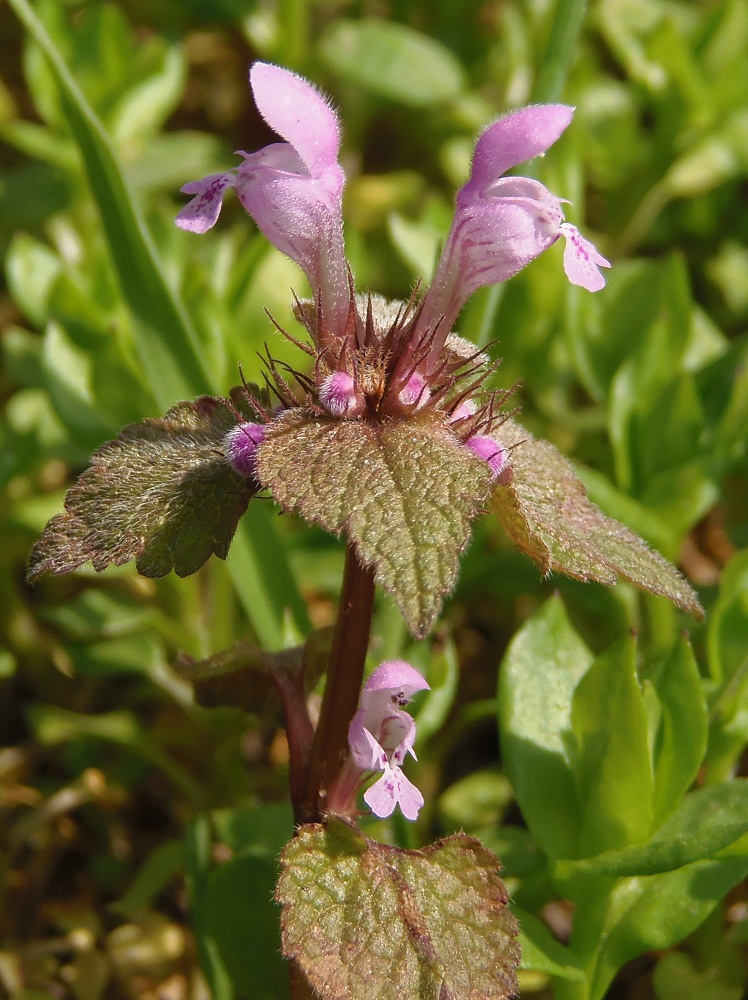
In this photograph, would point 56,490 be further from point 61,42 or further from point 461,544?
point 461,544

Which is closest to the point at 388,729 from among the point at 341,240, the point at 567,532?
the point at 567,532

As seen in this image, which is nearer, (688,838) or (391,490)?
(391,490)

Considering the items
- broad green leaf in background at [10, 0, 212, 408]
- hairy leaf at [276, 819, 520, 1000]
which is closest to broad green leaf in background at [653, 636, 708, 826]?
hairy leaf at [276, 819, 520, 1000]

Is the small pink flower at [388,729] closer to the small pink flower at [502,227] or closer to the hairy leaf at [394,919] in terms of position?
the hairy leaf at [394,919]

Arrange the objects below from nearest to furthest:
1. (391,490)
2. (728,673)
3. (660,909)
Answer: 1. (391,490)
2. (660,909)
3. (728,673)

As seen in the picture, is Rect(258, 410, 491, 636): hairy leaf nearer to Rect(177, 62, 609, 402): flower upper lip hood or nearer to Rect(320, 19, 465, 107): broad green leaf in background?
Rect(177, 62, 609, 402): flower upper lip hood

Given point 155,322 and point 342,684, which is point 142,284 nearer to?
point 155,322

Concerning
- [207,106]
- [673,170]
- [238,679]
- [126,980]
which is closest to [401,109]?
[207,106]
